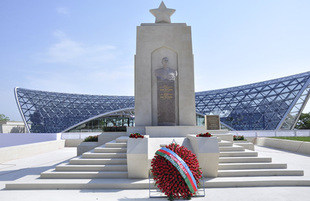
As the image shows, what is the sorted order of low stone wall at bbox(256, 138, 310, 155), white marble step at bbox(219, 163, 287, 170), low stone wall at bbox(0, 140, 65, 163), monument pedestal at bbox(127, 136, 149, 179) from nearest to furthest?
monument pedestal at bbox(127, 136, 149, 179) → white marble step at bbox(219, 163, 287, 170) → low stone wall at bbox(0, 140, 65, 163) → low stone wall at bbox(256, 138, 310, 155)

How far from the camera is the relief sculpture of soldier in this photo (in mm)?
13438

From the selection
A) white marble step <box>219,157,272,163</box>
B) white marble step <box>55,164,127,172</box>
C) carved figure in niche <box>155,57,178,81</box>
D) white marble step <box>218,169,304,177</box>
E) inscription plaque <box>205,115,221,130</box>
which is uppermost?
carved figure in niche <box>155,57,178,81</box>

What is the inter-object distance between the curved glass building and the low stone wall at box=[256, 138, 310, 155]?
63.7 feet

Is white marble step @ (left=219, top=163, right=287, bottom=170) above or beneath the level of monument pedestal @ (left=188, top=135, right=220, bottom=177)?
beneath

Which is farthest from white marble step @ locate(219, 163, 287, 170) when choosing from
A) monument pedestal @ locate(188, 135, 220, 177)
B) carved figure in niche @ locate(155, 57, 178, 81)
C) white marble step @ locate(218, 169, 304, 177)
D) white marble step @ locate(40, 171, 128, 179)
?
carved figure in niche @ locate(155, 57, 178, 81)

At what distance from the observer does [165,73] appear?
1345cm

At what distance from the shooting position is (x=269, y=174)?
7727 millimetres

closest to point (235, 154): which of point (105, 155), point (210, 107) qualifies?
point (105, 155)

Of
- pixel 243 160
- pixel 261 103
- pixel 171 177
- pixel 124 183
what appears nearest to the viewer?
pixel 171 177

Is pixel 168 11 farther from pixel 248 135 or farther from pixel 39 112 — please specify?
pixel 39 112

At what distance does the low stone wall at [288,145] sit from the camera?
1536cm

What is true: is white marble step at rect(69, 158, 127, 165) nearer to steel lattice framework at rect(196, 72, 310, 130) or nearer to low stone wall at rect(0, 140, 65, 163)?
low stone wall at rect(0, 140, 65, 163)

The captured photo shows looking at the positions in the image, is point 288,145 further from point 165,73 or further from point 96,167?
point 96,167

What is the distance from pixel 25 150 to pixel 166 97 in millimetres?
10771
